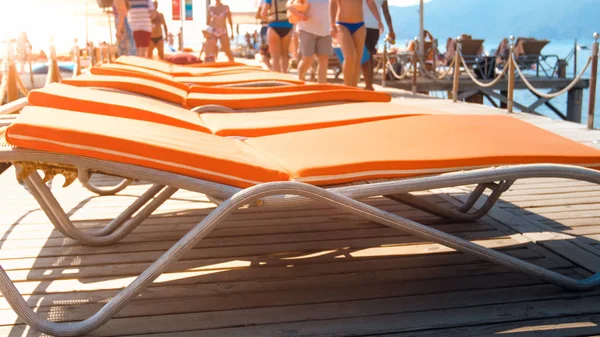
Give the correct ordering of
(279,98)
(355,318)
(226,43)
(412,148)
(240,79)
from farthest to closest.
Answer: (226,43) → (240,79) → (279,98) → (412,148) → (355,318)

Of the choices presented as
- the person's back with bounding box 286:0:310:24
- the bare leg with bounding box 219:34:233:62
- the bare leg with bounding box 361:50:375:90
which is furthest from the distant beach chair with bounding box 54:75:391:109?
the bare leg with bounding box 219:34:233:62

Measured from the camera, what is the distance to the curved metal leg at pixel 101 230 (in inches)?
92.7

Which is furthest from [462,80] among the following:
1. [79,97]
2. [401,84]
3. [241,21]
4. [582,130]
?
[79,97]

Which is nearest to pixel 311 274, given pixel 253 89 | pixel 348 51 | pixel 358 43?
pixel 253 89

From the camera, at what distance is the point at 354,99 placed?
12.1 feet

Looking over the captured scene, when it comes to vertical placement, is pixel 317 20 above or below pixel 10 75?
above

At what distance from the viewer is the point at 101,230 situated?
9.15 feet

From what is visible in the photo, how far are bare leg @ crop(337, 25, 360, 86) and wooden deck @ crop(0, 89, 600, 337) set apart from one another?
351 centimetres

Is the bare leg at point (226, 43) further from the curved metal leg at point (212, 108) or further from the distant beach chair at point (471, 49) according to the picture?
the curved metal leg at point (212, 108)

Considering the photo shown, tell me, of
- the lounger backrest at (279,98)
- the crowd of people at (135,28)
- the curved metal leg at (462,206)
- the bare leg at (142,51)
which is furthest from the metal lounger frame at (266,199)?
the bare leg at (142,51)

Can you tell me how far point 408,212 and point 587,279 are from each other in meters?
1.15

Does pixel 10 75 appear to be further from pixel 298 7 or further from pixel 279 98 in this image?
pixel 279 98

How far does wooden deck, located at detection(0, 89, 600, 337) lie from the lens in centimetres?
197

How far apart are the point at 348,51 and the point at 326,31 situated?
97 centimetres
